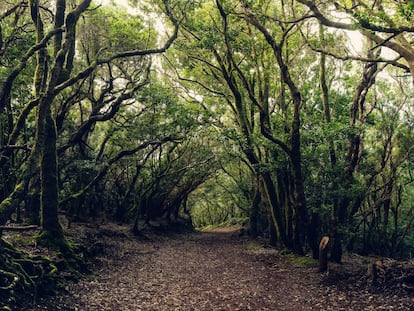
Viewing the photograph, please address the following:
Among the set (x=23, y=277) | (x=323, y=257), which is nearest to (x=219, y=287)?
(x=323, y=257)

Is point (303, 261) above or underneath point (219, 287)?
above

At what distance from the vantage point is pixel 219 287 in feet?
41.6

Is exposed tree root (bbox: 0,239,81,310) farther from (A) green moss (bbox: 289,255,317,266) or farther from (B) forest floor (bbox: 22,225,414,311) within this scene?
(A) green moss (bbox: 289,255,317,266)

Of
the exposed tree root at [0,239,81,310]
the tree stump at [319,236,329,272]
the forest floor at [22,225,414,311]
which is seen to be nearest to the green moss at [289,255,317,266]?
the forest floor at [22,225,414,311]

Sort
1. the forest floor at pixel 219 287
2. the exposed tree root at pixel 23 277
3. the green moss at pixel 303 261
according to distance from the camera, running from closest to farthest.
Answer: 1. the exposed tree root at pixel 23 277
2. the forest floor at pixel 219 287
3. the green moss at pixel 303 261

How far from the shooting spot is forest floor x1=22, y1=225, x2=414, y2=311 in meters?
9.80

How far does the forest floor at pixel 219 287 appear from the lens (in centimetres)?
980

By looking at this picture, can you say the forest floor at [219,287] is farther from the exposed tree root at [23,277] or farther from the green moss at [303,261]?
the exposed tree root at [23,277]

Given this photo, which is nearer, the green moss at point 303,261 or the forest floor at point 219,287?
the forest floor at point 219,287

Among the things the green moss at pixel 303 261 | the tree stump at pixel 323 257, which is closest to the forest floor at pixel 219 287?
the green moss at pixel 303 261

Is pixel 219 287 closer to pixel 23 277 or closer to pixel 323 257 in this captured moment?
pixel 323 257

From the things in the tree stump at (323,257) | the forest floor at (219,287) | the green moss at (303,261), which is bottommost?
the forest floor at (219,287)

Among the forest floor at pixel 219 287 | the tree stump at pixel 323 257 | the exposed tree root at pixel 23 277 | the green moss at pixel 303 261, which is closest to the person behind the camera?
the exposed tree root at pixel 23 277

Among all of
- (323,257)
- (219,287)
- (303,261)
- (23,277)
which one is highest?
(23,277)
